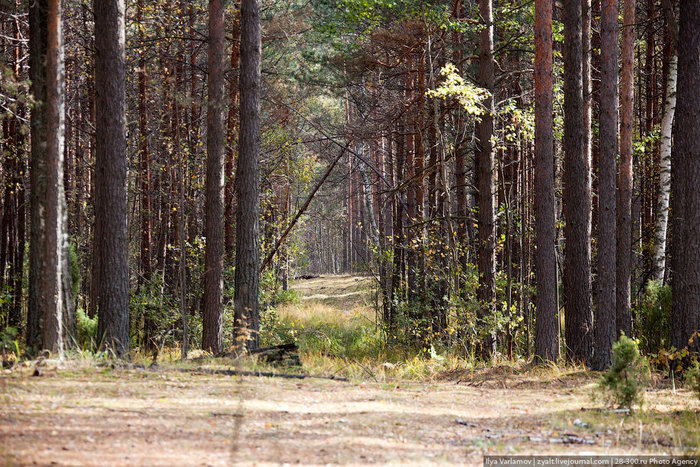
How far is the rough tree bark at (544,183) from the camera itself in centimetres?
1123

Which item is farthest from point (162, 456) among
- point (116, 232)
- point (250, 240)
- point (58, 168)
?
point (250, 240)

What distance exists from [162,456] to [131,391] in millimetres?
2426

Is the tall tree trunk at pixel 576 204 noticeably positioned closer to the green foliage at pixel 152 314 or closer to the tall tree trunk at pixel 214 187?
the tall tree trunk at pixel 214 187

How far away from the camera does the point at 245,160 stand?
10.8 metres

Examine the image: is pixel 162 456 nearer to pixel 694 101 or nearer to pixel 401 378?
pixel 401 378

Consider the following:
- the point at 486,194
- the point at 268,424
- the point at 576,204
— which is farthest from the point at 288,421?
the point at 486,194

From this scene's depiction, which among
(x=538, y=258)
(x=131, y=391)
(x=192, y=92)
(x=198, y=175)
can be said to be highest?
(x=192, y=92)

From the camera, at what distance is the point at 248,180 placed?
1077 cm

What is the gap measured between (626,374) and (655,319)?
7431 mm

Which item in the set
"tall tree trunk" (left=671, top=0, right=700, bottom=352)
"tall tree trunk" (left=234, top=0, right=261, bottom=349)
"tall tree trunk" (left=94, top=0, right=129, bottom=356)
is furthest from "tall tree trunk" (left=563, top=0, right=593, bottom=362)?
"tall tree trunk" (left=94, top=0, right=129, bottom=356)

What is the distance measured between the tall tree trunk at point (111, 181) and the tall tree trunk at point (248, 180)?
2258 millimetres

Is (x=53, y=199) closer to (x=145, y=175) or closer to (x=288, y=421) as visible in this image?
(x=288, y=421)

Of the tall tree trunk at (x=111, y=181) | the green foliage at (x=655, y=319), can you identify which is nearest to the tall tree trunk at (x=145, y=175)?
the tall tree trunk at (x=111, y=181)

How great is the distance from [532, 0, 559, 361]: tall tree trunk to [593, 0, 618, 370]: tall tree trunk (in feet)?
2.77
